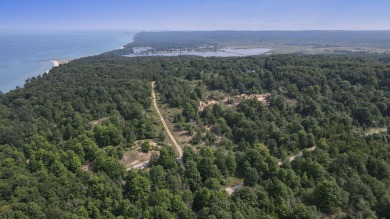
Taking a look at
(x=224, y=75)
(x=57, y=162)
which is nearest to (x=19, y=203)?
(x=57, y=162)

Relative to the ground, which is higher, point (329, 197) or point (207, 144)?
point (329, 197)

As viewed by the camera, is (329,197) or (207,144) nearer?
(329,197)

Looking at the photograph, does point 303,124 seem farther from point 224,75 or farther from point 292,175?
point 224,75

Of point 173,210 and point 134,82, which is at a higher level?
point 134,82

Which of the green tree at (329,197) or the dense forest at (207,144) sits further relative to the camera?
the green tree at (329,197)

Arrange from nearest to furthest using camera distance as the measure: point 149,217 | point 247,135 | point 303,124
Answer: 1. point 149,217
2. point 247,135
3. point 303,124

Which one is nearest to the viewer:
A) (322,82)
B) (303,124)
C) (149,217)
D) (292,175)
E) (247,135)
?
(149,217)

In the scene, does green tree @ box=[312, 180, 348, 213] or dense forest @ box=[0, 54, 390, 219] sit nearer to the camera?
dense forest @ box=[0, 54, 390, 219]

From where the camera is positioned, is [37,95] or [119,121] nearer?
[119,121]
